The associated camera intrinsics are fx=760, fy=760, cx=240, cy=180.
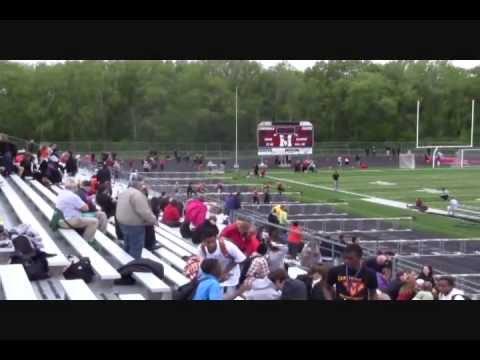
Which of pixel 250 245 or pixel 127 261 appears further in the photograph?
pixel 127 261

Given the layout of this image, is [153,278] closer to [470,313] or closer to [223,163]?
[470,313]

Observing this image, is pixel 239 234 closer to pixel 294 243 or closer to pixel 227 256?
pixel 227 256

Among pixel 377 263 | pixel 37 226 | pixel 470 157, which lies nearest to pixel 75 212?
pixel 37 226

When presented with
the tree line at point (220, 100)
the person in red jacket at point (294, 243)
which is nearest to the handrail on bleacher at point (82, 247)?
the person in red jacket at point (294, 243)

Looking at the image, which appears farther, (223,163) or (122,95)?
(122,95)

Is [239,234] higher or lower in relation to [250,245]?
higher

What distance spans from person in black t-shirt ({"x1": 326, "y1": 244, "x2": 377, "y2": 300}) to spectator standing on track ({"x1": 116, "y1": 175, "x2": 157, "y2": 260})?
10.0ft

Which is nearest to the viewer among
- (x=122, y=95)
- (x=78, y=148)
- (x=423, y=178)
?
(x=423, y=178)

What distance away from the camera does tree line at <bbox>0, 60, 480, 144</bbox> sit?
68.3m

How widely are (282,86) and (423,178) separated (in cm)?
3274

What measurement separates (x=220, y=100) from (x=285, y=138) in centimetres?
2438

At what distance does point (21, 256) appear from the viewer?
7.71 meters

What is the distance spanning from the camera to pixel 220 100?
72.2 metres
